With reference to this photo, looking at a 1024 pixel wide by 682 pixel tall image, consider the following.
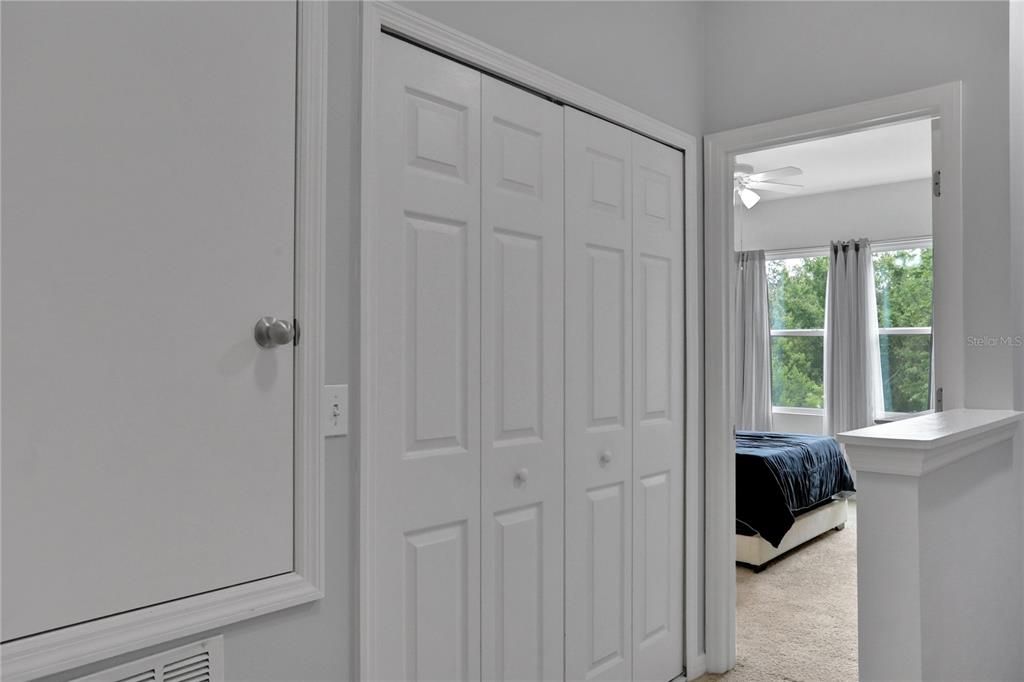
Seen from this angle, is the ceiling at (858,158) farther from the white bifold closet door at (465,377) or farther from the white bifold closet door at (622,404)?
the white bifold closet door at (465,377)

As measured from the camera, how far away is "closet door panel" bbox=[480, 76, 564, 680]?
1.84 metres

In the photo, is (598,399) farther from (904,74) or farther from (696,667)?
(904,74)

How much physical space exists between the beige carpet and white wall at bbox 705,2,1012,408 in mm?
1311

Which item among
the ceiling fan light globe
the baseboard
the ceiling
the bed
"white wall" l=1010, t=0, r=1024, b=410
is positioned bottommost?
the baseboard

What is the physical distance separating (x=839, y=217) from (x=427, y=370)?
5.84 metres

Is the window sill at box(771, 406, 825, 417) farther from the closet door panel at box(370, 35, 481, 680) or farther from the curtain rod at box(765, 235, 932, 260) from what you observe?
the closet door panel at box(370, 35, 481, 680)

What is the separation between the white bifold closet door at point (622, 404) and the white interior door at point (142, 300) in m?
1.00

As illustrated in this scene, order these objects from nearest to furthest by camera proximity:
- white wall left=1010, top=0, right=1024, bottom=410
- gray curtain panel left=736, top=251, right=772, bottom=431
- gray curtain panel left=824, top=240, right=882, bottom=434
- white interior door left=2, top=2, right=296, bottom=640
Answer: white interior door left=2, top=2, right=296, bottom=640, white wall left=1010, top=0, right=1024, bottom=410, gray curtain panel left=824, top=240, right=882, bottom=434, gray curtain panel left=736, top=251, right=772, bottom=431

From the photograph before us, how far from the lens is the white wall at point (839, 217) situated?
19.5 ft

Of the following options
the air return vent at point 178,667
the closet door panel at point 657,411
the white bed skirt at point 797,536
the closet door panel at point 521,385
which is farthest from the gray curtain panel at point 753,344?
the air return vent at point 178,667

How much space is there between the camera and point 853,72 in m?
2.44

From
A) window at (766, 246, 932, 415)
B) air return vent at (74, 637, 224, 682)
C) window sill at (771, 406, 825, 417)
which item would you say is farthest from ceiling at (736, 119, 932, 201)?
air return vent at (74, 637, 224, 682)

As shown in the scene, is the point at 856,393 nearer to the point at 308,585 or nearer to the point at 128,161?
the point at 308,585

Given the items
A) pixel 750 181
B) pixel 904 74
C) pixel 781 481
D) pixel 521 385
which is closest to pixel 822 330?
pixel 750 181
